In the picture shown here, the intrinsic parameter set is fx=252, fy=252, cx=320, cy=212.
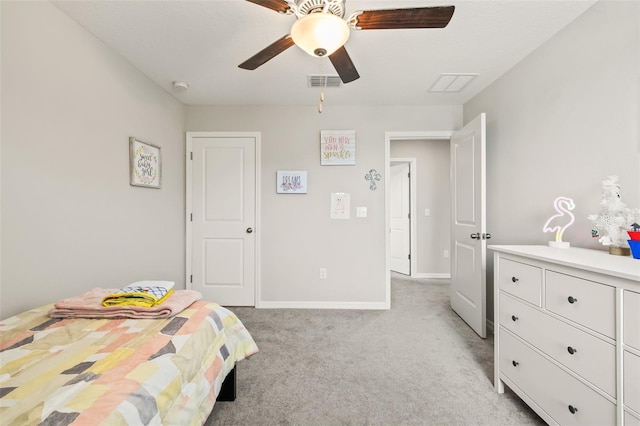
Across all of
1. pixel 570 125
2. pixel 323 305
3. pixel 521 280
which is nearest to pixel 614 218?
pixel 521 280

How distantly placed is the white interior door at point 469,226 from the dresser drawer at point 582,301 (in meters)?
1.06

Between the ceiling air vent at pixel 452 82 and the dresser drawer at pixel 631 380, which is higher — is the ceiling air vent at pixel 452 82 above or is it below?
above

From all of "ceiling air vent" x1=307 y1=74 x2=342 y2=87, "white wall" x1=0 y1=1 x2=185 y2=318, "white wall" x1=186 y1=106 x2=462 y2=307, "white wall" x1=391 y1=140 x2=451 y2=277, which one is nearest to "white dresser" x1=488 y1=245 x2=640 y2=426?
"white wall" x1=186 y1=106 x2=462 y2=307

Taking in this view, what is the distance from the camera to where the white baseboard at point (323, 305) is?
2.99m

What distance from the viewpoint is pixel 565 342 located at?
1179 mm

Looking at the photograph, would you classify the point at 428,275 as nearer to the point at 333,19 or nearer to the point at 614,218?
the point at 614,218

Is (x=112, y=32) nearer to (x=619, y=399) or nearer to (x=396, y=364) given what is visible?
(x=396, y=364)

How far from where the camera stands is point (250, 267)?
3.05 metres

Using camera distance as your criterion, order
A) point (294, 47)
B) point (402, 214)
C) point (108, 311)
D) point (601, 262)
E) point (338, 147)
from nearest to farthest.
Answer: point (601, 262), point (108, 311), point (294, 47), point (338, 147), point (402, 214)

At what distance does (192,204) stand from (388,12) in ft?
9.11

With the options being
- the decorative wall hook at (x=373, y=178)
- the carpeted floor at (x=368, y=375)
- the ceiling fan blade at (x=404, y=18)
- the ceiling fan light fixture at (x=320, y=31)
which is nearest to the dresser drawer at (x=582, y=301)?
the carpeted floor at (x=368, y=375)

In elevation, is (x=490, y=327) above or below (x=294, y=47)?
below

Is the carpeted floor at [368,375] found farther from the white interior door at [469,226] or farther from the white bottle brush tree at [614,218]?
the white bottle brush tree at [614,218]

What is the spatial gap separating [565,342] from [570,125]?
1.38 m
